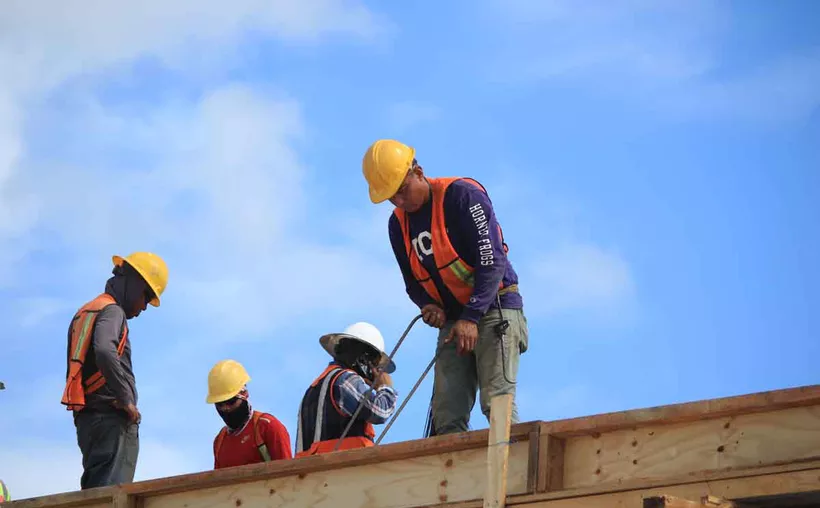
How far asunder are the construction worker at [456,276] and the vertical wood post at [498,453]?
148 centimetres

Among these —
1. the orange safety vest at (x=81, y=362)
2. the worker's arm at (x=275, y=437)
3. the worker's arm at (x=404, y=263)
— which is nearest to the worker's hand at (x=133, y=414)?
the orange safety vest at (x=81, y=362)

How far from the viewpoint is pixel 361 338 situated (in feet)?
33.1

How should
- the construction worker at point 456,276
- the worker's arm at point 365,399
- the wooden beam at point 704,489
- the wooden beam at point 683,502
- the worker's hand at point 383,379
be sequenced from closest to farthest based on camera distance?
the wooden beam at point 683,502 → the wooden beam at point 704,489 → the construction worker at point 456,276 → the worker's arm at point 365,399 → the worker's hand at point 383,379

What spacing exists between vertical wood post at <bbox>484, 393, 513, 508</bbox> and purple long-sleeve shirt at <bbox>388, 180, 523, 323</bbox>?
1.64 metres

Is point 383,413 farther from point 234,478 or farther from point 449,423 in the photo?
point 234,478

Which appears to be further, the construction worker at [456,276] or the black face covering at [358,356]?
the black face covering at [358,356]

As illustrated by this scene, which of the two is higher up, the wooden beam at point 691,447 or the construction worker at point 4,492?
the construction worker at point 4,492

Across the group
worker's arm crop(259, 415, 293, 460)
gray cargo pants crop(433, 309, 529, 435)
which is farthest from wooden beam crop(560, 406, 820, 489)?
worker's arm crop(259, 415, 293, 460)

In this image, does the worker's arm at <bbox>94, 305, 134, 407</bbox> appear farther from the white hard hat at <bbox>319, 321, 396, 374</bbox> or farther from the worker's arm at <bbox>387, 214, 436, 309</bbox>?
the worker's arm at <bbox>387, 214, 436, 309</bbox>

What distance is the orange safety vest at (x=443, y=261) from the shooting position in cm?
879

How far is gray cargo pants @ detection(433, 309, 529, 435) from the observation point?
8.58 m

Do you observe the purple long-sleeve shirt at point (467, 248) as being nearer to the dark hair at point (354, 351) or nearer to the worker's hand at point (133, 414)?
the dark hair at point (354, 351)

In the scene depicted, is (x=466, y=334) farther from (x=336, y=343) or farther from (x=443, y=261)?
(x=336, y=343)

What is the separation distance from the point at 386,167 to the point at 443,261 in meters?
0.72
